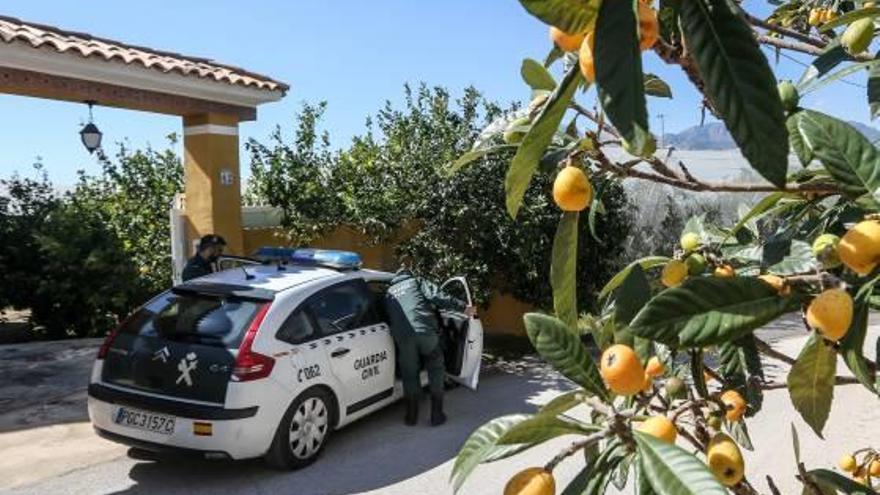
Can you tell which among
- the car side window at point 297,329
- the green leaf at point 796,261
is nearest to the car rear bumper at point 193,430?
the car side window at point 297,329

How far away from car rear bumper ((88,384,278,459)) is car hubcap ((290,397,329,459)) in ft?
0.84

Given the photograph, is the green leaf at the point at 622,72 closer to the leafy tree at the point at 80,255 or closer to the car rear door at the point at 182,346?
the car rear door at the point at 182,346

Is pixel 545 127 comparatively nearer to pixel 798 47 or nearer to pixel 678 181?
pixel 678 181

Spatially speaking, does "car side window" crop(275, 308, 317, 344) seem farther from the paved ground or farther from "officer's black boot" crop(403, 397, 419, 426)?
"officer's black boot" crop(403, 397, 419, 426)

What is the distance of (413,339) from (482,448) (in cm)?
546

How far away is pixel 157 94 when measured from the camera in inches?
348

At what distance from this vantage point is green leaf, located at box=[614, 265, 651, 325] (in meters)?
1.22

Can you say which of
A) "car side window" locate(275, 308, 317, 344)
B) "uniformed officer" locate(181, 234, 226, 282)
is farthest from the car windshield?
"uniformed officer" locate(181, 234, 226, 282)

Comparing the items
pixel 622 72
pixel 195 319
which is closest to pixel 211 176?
pixel 195 319

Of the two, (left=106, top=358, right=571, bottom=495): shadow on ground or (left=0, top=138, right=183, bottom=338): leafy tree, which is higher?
(left=0, top=138, right=183, bottom=338): leafy tree

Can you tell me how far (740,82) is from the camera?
0.76 m

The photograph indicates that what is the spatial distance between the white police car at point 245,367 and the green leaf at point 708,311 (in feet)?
15.0

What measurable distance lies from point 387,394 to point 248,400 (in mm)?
1679

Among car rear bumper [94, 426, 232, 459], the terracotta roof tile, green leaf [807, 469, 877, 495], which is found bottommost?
car rear bumper [94, 426, 232, 459]
